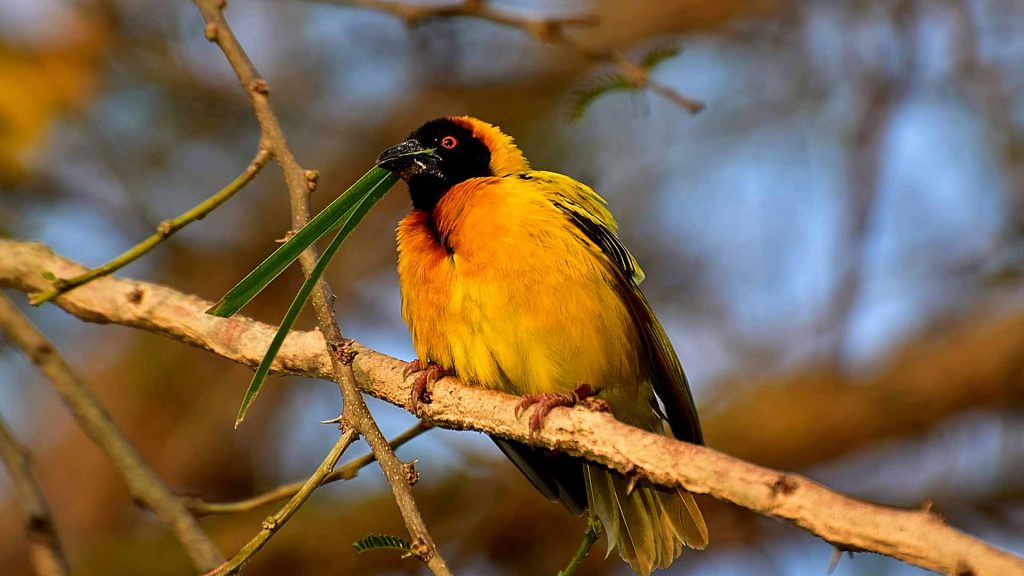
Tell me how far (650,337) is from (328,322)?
1411 millimetres

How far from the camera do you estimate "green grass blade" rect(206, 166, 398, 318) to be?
8.01 feet

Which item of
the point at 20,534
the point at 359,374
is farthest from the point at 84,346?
the point at 359,374

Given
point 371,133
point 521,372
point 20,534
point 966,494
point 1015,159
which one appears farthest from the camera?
point 371,133

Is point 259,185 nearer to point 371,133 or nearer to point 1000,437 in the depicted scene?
point 371,133

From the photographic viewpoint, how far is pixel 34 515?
322 centimetres

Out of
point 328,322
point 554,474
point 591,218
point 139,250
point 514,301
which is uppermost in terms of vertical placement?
point 591,218

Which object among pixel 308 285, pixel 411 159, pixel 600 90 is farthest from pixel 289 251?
pixel 411 159

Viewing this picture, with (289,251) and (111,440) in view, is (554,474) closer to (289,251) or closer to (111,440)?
(111,440)

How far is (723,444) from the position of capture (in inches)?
247

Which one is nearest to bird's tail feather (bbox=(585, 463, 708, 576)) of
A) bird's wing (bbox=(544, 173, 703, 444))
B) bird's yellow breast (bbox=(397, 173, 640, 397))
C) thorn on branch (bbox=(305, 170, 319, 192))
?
bird's wing (bbox=(544, 173, 703, 444))

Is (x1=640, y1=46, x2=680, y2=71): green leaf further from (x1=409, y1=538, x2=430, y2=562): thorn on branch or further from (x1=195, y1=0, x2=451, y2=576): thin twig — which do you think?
(x1=409, y1=538, x2=430, y2=562): thorn on branch

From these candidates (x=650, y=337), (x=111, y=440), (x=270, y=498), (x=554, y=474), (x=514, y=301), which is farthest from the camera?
(x=554, y=474)

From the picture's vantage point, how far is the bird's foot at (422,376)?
3.14m

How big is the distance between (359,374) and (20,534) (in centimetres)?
475
